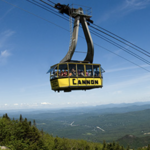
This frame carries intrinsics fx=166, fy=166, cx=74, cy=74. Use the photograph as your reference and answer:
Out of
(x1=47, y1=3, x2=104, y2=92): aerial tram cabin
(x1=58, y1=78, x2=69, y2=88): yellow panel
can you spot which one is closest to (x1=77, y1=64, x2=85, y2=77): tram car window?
(x1=47, y1=3, x2=104, y2=92): aerial tram cabin

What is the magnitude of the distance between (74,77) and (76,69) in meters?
0.89

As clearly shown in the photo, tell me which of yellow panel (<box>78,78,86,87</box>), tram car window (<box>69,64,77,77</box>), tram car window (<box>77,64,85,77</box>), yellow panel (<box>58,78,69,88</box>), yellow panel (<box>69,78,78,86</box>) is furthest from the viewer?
tram car window (<box>77,64,85,77</box>)

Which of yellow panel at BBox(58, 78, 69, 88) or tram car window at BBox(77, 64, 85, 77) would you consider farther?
tram car window at BBox(77, 64, 85, 77)

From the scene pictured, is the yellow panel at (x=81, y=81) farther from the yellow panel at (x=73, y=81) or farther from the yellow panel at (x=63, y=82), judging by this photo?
the yellow panel at (x=63, y=82)

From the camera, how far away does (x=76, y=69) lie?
17.6 metres

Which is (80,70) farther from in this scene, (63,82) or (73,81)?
(63,82)

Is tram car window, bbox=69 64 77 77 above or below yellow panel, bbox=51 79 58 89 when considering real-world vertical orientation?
above

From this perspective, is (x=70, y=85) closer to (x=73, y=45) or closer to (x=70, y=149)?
(x=73, y=45)

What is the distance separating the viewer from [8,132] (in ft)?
126

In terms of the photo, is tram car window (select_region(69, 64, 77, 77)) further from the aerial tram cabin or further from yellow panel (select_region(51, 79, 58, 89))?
yellow panel (select_region(51, 79, 58, 89))

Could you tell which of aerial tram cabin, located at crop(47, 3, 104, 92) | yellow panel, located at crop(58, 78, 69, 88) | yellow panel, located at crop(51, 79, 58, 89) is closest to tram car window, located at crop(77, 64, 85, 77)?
aerial tram cabin, located at crop(47, 3, 104, 92)

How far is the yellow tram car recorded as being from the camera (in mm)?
17016

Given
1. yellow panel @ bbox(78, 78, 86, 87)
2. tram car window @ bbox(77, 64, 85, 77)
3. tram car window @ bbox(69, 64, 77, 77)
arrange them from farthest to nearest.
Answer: tram car window @ bbox(77, 64, 85, 77) → yellow panel @ bbox(78, 78, 86, 87) → tram car window @ bbox(69, 64, 77, 77)

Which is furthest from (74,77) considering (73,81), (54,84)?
(54,84)
